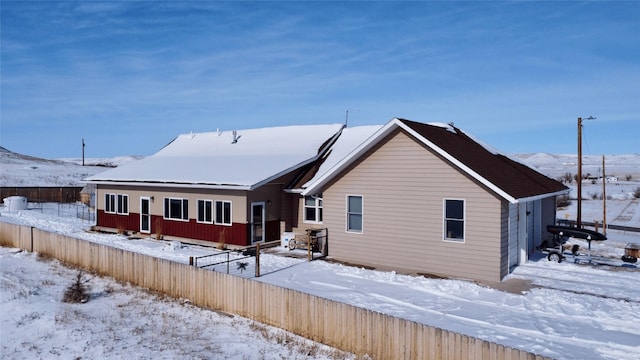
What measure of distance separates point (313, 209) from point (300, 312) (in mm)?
11732

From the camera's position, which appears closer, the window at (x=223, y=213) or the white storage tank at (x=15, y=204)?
the window at (x=223, y=213)

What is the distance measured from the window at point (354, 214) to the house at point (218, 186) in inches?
180

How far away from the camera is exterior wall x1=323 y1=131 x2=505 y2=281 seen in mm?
15414

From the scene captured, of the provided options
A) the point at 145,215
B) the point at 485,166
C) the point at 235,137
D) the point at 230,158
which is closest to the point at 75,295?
the point at 145,215

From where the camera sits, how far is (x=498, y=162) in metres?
19.2

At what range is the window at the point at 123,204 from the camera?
26.8 metres

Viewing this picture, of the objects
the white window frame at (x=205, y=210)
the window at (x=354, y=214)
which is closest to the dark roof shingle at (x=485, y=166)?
the window at (x=354, y=214)

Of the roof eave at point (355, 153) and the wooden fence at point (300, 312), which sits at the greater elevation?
the roof eave at point (355, 153)

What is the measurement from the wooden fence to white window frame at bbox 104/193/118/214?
978 centimetres

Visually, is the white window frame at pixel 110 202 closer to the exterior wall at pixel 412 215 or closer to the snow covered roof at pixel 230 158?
the snow covered roof at pixel 230 158

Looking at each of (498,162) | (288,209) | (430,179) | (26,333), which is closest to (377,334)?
(430,179)

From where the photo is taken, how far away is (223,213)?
22156 mm

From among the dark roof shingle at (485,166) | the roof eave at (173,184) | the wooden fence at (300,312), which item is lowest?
the wooden fence at (300,312)

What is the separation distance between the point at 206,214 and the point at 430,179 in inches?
459
